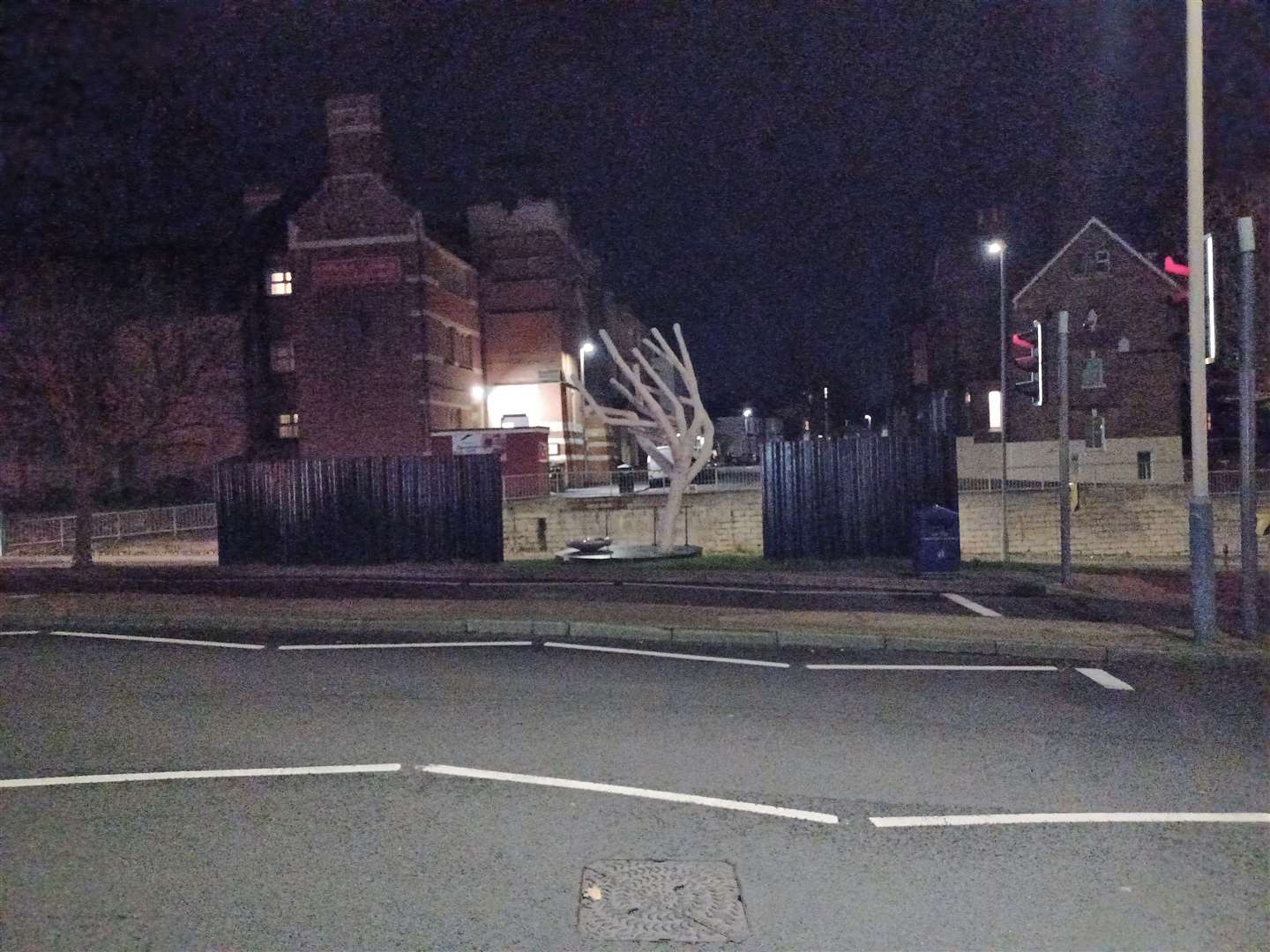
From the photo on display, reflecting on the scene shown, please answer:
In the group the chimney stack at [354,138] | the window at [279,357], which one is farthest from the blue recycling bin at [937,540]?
the window at [279,357]

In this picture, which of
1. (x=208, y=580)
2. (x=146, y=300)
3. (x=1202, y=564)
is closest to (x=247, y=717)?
(x=1202, y=564)

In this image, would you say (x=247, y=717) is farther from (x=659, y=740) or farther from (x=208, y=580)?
(x=208, y=580)

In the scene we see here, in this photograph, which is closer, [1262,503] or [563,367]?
[1262,503]

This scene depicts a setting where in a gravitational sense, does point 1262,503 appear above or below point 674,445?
below

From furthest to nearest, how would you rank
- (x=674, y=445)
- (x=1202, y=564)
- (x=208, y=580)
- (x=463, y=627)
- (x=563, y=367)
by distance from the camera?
(x=563, y=367)
(x=674, y=445)
(x=208, y=580)
(x=463, y=627)
(x=1202, y=564)

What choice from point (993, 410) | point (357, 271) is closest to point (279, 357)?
point (357, 271)

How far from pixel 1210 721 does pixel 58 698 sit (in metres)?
9.45

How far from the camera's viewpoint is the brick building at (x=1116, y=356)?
41625 millimetres

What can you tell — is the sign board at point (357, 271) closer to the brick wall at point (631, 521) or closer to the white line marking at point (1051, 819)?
the brick wall at point (631, 521)

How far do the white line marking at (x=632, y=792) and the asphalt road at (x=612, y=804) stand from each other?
0.09 metres

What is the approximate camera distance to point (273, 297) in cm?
4275

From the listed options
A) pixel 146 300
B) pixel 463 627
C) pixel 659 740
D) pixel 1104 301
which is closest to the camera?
pixel 659 740

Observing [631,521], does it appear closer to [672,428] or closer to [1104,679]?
[672,428]

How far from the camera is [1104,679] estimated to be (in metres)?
10.0
